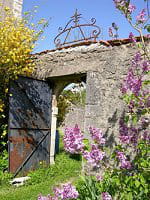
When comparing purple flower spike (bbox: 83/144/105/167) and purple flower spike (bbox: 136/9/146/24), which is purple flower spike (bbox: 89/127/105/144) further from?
purple flower spike (bbox: 136/9/146/24)

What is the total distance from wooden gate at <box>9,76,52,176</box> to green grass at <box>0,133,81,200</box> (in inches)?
13.5

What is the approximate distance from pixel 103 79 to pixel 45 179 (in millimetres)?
2601

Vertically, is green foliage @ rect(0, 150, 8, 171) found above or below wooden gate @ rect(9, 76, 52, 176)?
below

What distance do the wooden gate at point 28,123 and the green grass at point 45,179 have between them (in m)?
0.34

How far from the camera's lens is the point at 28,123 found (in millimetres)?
5957

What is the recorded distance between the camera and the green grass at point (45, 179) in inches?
176

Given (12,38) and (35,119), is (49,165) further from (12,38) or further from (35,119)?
(12,38)

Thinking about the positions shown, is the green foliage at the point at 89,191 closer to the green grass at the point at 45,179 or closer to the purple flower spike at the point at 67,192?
the purple flower spike at the point at 67,192

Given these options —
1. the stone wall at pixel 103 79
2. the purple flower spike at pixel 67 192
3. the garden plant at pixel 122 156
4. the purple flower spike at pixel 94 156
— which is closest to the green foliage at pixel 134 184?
the garden plant at pixel 122 156

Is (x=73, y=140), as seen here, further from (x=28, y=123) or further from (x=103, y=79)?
(x=28, y=123)

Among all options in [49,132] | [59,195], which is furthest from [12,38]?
[59,195]

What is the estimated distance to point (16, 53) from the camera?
18.6 ft

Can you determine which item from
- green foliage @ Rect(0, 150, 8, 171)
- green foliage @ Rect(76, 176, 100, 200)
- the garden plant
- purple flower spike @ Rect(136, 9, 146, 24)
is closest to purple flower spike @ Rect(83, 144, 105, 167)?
the garden plant

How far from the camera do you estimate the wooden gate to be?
5598mm
